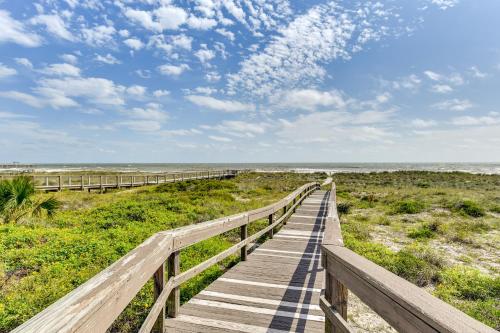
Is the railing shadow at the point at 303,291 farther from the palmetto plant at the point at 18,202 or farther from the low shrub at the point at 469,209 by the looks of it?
the low shrub at the point at 469,209

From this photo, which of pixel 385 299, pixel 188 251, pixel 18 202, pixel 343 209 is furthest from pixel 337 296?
pixel 343 209

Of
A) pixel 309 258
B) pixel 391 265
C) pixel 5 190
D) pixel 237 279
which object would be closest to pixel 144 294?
pixel 237 279

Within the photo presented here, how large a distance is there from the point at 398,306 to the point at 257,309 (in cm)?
291

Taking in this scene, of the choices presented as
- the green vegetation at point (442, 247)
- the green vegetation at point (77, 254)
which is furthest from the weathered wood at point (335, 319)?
the green vegetation at point (442, 247)

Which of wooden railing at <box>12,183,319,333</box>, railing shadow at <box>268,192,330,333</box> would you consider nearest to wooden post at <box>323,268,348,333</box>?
railing shadow at <box>268,192,330,333</box>

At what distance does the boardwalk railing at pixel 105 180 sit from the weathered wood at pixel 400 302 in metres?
21.1

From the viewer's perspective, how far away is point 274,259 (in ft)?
21.1

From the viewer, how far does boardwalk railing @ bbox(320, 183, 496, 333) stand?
1.21 meters

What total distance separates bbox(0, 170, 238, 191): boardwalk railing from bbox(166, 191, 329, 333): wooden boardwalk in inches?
712

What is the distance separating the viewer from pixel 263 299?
4.35 m

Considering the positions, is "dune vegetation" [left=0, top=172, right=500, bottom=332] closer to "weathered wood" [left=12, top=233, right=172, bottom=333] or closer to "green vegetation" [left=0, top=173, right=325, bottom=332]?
"green vegetation" [left=0, top=173, right=325, bottom=332]

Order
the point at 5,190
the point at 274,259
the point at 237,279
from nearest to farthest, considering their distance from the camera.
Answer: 1. the point at 237,279
2. the point at 274,259
3. the point at 5,190

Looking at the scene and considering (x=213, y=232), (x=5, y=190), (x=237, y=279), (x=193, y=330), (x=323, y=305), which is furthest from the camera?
(x=5, y=190)

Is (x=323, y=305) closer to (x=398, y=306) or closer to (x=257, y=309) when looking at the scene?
(x=398, y=306)
